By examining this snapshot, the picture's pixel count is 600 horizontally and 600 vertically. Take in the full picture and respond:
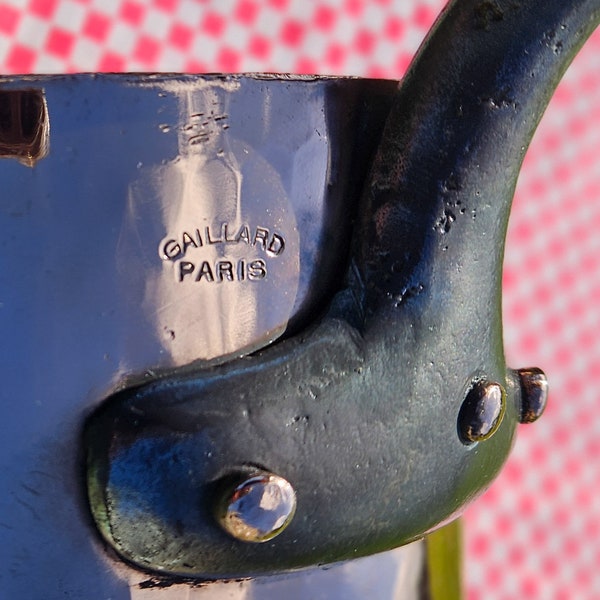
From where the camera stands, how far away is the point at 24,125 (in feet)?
0.75

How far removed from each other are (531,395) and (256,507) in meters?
0.14

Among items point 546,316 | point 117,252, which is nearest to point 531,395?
point 117,252

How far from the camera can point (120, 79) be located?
24 centimetres

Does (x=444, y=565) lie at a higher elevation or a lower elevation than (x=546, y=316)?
lower

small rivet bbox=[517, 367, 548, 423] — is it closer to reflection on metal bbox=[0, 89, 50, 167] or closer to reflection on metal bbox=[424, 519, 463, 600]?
reflection on metal bbox=[424, 519, 463, 600]

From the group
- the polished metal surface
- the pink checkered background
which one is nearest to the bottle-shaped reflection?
the polished metal surface

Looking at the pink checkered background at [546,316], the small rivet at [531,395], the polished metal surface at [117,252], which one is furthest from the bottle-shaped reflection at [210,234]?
the pink checkered background at [546,316]

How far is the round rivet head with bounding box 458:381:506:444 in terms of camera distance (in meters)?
0.28

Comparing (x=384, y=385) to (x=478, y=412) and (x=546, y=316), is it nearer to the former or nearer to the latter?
(x=478, y=412)

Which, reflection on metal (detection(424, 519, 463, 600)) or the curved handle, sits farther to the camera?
reflection on metal (detection(424, 519, 463, 600))

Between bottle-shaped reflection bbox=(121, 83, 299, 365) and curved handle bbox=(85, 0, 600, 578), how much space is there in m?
0.01

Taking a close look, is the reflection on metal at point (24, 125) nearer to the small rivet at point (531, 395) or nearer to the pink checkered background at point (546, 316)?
the small rivet at point (531, 395)

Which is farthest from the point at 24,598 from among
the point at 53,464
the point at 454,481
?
the point at 454,481

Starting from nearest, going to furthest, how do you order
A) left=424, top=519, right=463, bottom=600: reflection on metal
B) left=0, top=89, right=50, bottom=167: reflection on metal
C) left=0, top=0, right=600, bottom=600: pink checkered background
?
left=0, top=89, right=50, bottom=167: reflection on metal → left=424, top=519, right=463, bottom=600: reflection on metal → left=0, top=0, right=600, bottom=600: pink checkered background
